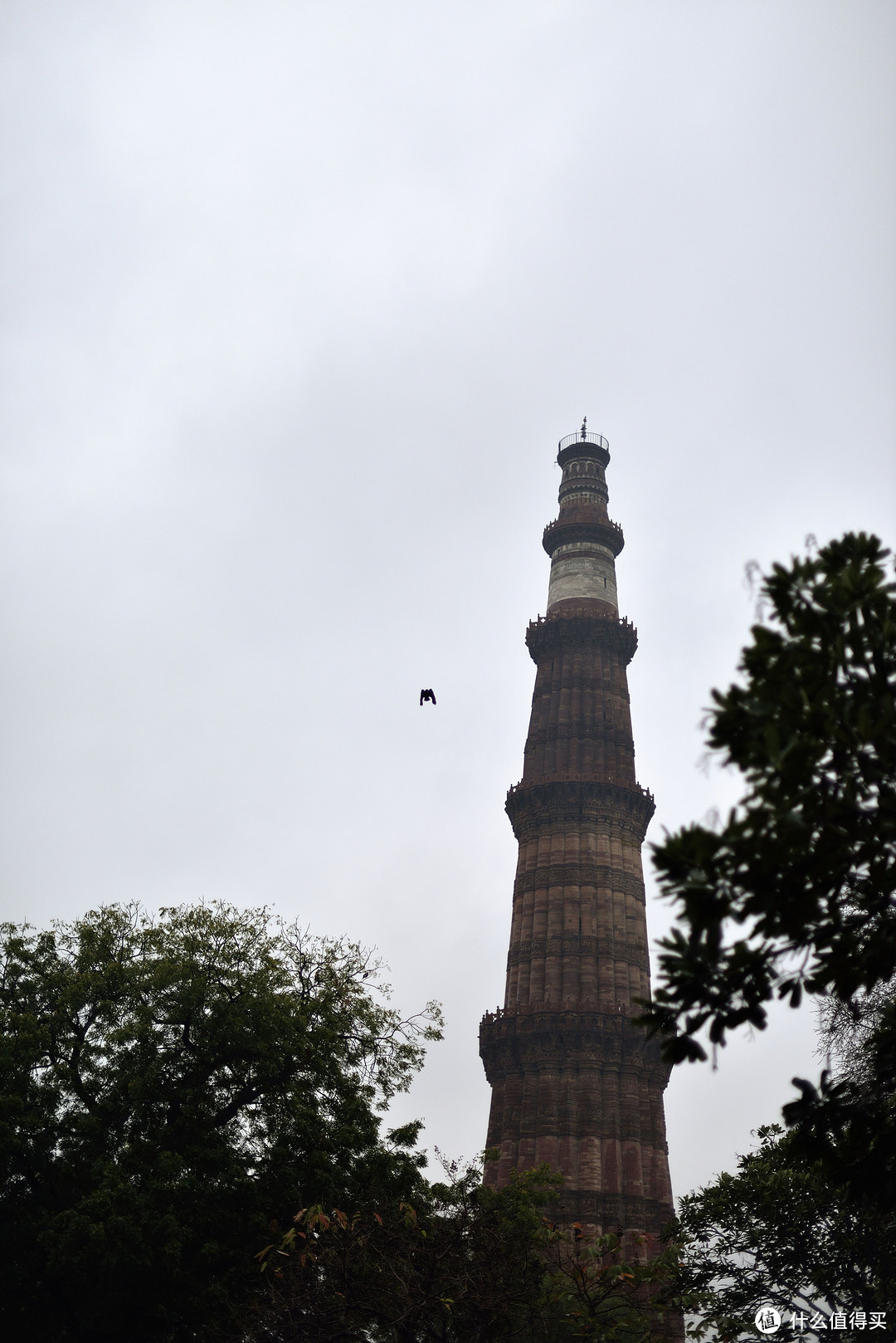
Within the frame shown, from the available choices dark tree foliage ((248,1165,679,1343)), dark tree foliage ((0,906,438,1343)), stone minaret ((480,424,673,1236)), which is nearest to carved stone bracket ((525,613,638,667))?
stone minaret ((480,424,673,1236))

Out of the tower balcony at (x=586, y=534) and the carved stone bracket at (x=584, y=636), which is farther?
the tower balcony at (x=586, y=534)

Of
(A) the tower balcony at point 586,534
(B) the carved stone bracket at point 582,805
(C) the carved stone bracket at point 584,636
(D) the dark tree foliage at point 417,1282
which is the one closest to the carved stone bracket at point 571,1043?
(B) the carved stone bracket at point 582,805

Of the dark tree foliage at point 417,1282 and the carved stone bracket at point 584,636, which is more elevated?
the carved stone bracket at point 584,636

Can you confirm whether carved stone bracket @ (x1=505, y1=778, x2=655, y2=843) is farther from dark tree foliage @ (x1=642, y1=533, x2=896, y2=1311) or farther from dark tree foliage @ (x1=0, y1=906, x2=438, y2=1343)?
dark tree foliage @ (x1=642, y1=533, x2=896, y2=1311)

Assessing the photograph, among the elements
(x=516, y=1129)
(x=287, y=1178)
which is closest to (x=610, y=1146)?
(x=516, y=1129)

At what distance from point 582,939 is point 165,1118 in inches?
981

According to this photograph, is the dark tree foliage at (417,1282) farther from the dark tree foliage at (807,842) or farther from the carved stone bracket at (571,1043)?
the carved stone bracket at (571,1043)

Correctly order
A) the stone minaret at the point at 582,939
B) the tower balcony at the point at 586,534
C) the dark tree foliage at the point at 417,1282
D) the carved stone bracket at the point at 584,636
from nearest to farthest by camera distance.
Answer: the dark tree foliage at the point at 417,1282
the stone minaret at the point at 582,939
the carved stone bracket at the point at 584,636
the tower balcony at the point at 586,534

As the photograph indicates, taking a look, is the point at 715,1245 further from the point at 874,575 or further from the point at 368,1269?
the point at 874,575

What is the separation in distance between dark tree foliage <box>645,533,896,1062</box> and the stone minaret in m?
35.1

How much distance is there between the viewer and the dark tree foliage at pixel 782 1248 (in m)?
17.3

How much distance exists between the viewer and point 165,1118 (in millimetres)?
22469

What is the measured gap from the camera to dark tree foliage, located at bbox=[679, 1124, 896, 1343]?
683 inches

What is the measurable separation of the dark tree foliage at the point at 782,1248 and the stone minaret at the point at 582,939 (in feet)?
69.5
